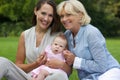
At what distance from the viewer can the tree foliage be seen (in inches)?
1683

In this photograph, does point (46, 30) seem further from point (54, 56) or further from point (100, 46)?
point (100, 46)

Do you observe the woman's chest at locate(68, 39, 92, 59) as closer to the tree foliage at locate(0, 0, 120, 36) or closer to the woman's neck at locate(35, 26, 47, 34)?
the woman's neck at locate(35, 26, 47, 34)

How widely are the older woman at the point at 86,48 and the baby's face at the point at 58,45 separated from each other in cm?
10

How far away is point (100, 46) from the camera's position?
4684 mm

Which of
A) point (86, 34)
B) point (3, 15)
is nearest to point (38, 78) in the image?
point (86, 34)

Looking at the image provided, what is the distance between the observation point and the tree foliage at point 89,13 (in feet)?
140

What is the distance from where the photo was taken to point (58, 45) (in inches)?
194

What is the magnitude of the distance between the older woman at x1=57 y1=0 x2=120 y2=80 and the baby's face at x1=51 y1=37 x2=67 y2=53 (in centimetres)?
10

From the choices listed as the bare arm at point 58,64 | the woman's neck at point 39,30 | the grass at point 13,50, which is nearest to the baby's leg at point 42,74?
the bare arm at point 58,64

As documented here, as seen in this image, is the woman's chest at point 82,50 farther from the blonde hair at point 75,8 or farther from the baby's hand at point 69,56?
the blonde hair at point 75,8

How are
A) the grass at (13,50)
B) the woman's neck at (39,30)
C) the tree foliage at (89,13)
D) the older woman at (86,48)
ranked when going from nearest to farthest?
the older woman at (86,48), the woman's neck at (39,30), the grass at (13,50), the tree foliage at (89,13)

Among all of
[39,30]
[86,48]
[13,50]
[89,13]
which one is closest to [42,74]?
[86,48]

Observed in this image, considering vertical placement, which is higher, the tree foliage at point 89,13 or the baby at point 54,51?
the baby at point 54,51

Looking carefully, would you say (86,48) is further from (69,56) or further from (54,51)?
(54,51)
